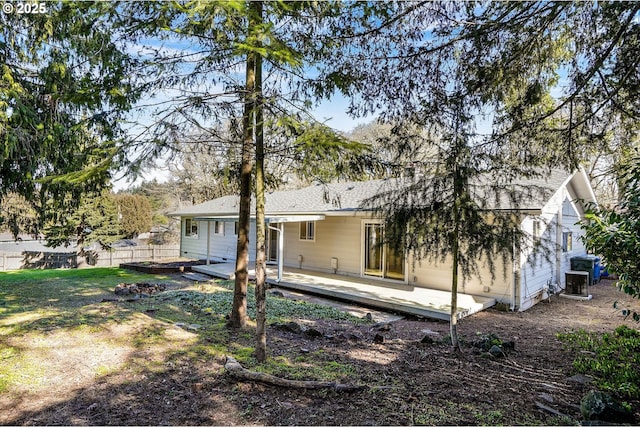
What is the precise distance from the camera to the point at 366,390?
12.6 ft

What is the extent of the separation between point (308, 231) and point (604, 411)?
10.9 meters

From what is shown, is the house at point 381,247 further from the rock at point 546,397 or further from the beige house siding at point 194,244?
the rock at point 546,397

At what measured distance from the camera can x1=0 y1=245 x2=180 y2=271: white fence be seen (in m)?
17.0

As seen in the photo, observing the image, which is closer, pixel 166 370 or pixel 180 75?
pixel 166 370

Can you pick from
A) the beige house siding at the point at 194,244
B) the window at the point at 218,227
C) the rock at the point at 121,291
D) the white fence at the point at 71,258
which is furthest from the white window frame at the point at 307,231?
the white fence at the point at 71,258

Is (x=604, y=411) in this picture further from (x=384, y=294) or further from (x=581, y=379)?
(x=384, y=294)

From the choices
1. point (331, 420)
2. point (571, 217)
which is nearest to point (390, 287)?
point (331, 420)

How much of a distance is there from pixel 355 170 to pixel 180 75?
3241 millimetres

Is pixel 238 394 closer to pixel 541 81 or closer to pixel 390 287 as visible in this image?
pixel 541 81

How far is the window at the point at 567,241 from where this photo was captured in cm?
1219

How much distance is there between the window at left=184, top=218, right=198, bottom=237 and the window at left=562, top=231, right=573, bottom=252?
57.3 ft

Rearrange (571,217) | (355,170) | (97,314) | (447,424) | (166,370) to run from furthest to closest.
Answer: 1. (571,217)
2. (97,314)
3. (355,170)
4. (166,370)
5. (447,424)

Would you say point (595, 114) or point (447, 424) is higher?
point (595, 114)

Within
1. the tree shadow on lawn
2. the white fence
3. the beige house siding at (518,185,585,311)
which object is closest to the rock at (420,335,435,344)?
the tree shadow on lawn
